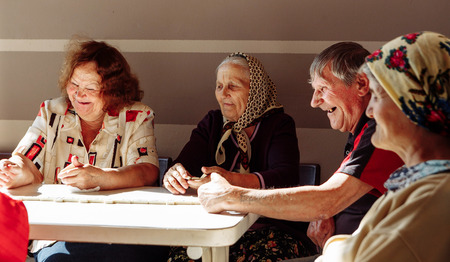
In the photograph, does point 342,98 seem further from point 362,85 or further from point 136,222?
point 136,222

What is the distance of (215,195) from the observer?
2.31 meters

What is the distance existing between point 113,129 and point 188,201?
0.93m

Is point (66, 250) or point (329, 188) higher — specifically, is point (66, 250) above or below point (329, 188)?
below

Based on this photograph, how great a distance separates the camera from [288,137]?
3092mm

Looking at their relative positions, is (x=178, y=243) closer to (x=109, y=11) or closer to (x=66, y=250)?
(x=66, y=250)

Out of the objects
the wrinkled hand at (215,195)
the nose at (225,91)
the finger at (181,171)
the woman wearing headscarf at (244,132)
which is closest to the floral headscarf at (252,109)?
the woman wearing headscarf at (244,132)

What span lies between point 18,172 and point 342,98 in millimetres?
1643

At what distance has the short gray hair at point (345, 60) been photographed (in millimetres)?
2510

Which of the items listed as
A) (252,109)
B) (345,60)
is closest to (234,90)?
(252,109)

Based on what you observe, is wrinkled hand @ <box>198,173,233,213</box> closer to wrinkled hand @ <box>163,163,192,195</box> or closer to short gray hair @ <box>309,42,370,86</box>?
wrinkled hand @ <box>163,163,192,195</box>

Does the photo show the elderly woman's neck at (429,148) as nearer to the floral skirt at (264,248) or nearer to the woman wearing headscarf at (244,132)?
the floral skirt at (264,248)

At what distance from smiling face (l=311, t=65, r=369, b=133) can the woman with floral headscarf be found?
37.6 inches

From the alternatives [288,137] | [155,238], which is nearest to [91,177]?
[155,238]

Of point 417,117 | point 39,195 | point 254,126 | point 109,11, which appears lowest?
point 39,195
